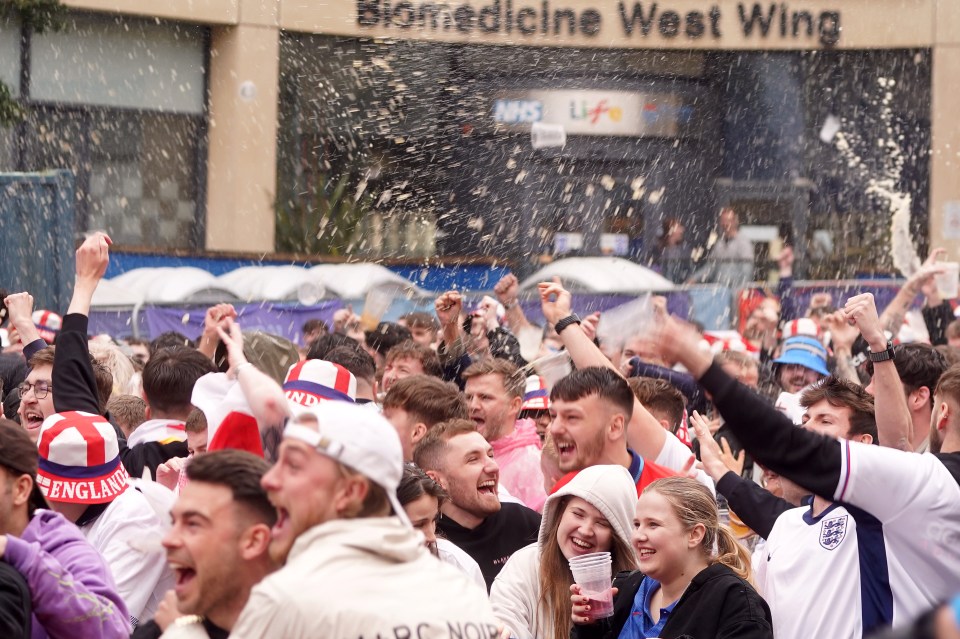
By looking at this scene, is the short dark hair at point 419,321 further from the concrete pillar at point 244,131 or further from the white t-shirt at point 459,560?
the concrete pillar at point 244,131

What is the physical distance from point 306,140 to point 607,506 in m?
17.9

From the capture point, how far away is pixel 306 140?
2195cm

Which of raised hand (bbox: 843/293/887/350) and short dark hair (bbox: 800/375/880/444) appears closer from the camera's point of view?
raised hand (bbox: 843/293/887/350)

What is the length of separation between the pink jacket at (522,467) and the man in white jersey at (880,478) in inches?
102

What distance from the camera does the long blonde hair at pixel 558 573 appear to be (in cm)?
454

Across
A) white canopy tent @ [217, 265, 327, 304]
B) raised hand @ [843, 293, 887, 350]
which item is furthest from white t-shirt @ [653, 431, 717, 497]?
white canopy tent @ [217, 265, 327, 304]

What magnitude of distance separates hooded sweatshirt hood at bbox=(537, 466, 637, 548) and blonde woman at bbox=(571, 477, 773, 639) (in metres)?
0.12

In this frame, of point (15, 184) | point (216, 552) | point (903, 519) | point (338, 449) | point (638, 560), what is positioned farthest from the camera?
point (15, 184)

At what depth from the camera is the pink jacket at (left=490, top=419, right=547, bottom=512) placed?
6.47 meters

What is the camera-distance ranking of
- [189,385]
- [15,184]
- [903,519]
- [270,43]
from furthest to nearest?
[270,43] → [15,184] → [189,385] → [903,519]

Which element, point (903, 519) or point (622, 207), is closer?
point (903, 519)

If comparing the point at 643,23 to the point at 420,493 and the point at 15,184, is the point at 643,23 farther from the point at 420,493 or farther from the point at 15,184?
the point at 420,493

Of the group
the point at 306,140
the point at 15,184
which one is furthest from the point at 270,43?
the point at 15,184

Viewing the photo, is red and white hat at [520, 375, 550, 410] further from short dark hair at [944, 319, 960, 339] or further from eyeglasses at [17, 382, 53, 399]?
short dark hair at [944, 319, 960, 339]
